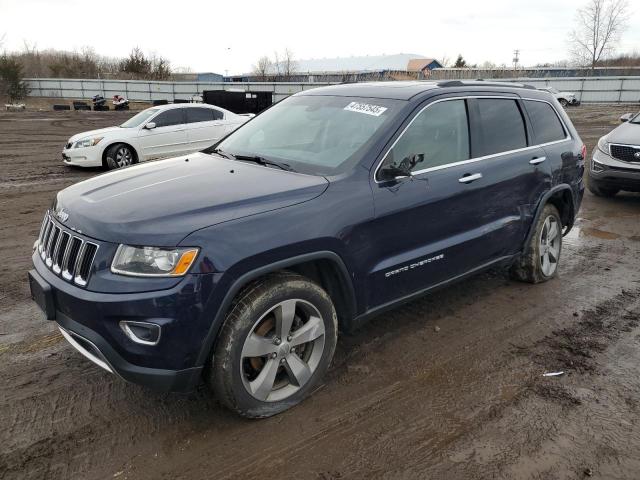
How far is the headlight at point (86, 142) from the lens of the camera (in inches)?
442

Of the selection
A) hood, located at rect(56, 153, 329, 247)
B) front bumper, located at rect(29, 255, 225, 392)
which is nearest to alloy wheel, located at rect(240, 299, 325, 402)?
front bumper, located at rect(29, 255, 225, 392)

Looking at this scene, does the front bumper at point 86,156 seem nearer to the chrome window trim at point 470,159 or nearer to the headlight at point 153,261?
the chrome window trim at point 470,159

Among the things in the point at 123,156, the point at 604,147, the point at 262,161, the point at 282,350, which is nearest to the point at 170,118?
the point at 123,156

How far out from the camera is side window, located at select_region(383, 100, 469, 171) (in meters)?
3.54

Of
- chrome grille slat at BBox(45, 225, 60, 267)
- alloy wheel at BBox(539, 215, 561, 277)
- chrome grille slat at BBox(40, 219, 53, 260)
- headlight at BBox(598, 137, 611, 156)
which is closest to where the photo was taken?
chrome grille slat at BBox(45, 225, 60, 267)

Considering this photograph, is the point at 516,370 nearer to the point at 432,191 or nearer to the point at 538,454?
the point at 538,454

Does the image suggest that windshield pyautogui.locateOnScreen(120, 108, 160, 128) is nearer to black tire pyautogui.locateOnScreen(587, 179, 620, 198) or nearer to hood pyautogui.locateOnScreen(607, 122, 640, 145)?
black tire pyautogui.locateOnScreen(587, 179, 620, 198)

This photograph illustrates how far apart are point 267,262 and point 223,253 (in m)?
0.26

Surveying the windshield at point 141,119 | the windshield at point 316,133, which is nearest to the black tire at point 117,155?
the windshield at point 141,119

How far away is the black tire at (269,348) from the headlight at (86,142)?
9760 millimetres

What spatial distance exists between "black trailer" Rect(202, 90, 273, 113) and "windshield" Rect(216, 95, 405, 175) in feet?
56.5

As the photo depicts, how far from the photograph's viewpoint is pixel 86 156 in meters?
11.3

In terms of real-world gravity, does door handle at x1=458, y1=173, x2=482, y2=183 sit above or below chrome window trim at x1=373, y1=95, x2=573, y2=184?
below

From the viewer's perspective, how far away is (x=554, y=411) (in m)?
3.13
